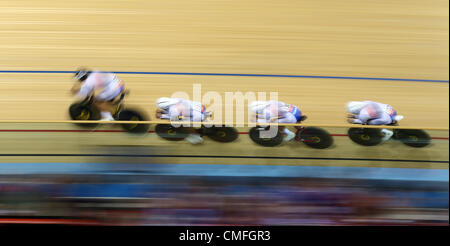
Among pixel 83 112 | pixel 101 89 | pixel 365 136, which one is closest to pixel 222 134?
pixel 365 136

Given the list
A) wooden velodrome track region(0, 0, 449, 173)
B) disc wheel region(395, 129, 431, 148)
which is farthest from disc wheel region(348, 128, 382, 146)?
wooden velodrome track region(0, 0, 449, 173)

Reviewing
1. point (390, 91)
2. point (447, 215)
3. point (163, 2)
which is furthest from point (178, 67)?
point (447, 215)

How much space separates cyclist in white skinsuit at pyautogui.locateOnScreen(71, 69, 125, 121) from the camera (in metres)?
3.14

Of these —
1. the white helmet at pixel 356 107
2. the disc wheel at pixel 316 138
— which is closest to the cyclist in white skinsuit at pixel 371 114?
the white helmet at pixel 356 107

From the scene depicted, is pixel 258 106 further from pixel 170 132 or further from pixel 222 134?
pixel 170 132

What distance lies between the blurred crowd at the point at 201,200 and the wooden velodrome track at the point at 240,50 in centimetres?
135

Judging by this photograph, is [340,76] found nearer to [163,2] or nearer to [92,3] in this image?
[163,2]

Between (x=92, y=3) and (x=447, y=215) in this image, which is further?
(x=92, y=3)

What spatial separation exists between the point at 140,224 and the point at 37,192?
71 centimetres

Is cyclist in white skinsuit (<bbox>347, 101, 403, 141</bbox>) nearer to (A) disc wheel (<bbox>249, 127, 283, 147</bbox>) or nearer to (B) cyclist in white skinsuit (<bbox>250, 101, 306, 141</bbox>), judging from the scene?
(B) cyclist in white skinsuit (<bbox>250, 101, 306, 141</bbox>)

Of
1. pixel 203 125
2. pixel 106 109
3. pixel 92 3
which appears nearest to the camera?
pixel 203 125

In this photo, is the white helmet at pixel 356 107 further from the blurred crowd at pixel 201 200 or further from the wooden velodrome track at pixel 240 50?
the blurred crowd at pixel 201 200

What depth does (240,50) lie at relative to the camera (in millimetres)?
4035

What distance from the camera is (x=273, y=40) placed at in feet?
13.4
